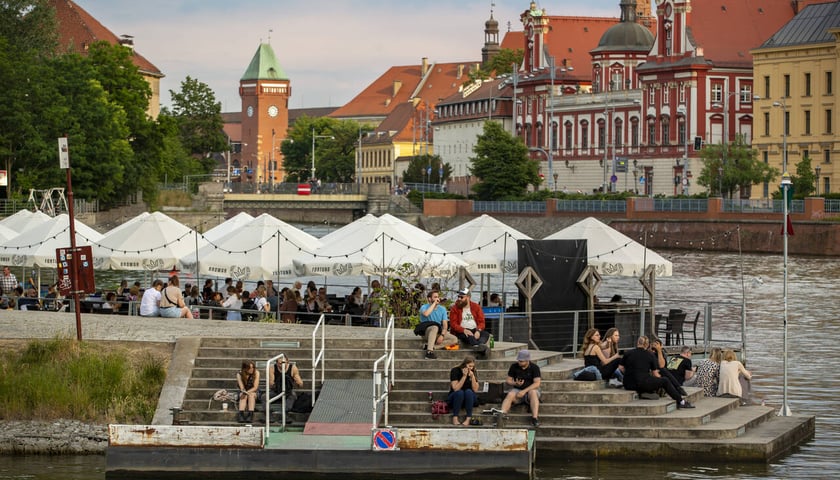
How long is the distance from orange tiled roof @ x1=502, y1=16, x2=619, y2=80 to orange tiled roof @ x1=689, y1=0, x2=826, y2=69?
26353 millimetres

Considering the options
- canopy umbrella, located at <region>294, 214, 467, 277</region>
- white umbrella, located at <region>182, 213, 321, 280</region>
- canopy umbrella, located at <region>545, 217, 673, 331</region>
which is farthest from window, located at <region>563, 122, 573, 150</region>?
canopy umbrella, located at <region>294, 214, 467, 277</region>

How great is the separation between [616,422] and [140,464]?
255 inches

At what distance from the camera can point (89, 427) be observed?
23.0 meters

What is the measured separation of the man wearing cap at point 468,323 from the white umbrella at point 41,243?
40.9ft

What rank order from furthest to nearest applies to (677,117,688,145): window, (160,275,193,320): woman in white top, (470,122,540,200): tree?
(470,122,540,200): tree
(677,117,688,145): window
(160,275,193,320): woman in white top

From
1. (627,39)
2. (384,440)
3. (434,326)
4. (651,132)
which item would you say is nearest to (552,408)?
(434,326)

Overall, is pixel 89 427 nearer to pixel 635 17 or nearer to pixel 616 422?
pixel 616 422

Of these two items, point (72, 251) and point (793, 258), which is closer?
point (72, 251)

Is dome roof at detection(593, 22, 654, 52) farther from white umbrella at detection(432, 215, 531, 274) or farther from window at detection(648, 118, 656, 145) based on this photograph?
white umbrella at detection(432, 215, 531, 274)

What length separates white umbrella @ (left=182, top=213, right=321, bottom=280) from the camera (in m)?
31.5

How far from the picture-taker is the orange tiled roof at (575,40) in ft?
484

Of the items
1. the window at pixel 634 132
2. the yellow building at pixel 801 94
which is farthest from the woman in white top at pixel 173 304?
the window at pixel 634 132

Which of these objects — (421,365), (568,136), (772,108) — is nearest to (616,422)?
(421,365)

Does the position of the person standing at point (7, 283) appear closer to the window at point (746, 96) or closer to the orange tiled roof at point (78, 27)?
the window at point (746, 96)
